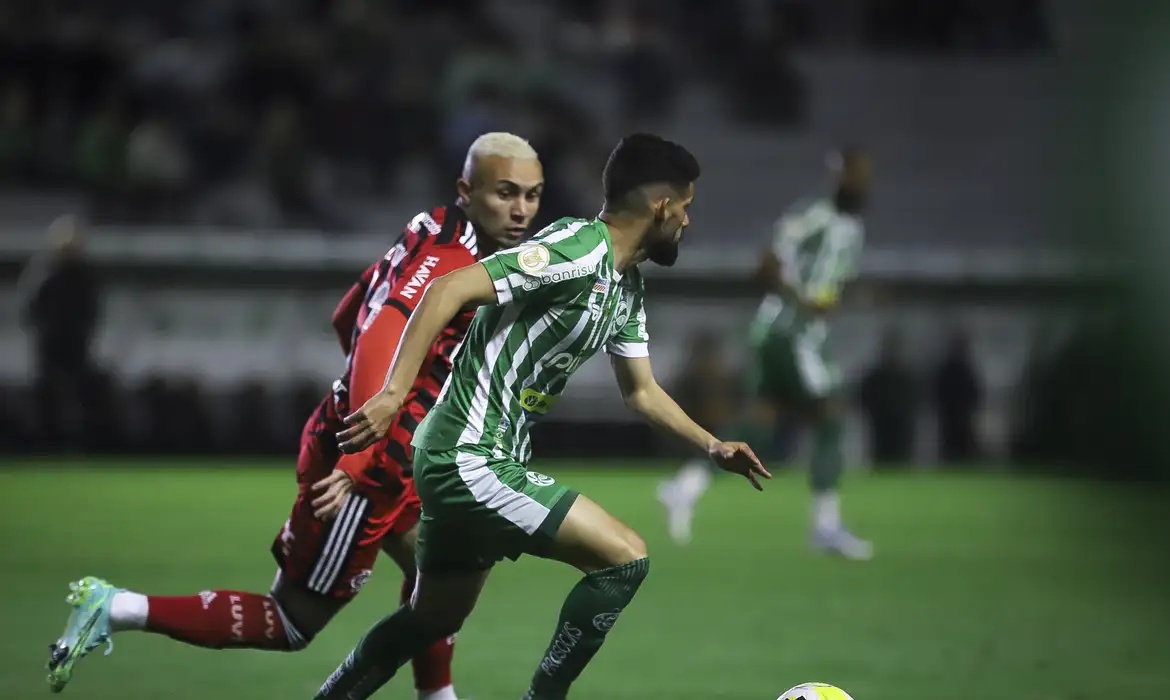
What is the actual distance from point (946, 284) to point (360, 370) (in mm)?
16338

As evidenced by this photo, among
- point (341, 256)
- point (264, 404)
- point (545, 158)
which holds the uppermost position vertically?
point (545, 158)

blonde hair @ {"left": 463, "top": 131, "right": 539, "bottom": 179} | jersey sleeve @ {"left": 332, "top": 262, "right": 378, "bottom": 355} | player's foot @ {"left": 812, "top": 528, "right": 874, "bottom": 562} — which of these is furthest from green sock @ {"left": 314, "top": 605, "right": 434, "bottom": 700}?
player's foot @ {"left": 812, "top": 528, "right": 874, "bottom": 562}

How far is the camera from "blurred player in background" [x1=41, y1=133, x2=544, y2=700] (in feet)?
19.9

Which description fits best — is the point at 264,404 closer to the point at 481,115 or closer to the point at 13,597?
the point at 481,115

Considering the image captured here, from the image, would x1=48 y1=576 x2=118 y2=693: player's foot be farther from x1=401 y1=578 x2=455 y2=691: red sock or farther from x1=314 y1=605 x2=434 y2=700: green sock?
x1=401 y1=578 x2=455 y2=691: red sock

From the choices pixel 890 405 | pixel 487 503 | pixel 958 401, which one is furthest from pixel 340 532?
pixel 958 401

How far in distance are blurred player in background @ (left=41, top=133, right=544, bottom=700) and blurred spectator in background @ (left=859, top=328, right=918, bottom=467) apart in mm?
13880

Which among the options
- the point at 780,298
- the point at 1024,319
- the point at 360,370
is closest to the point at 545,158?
the point at 1024,319

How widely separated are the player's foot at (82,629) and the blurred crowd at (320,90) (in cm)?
1441

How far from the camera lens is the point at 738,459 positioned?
224 inches

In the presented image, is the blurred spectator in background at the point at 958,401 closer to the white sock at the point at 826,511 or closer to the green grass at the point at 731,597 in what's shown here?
the green grass at the point at 731,597

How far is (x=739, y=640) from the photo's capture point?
867 centimetres

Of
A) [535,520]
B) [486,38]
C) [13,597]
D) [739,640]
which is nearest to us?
[535,520]

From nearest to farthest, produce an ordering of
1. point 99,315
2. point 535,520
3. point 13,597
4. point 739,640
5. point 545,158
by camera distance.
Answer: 1. point 535,520
2. point 739,640
3. point 13,597
4. point 99,315
5. point 545,158
